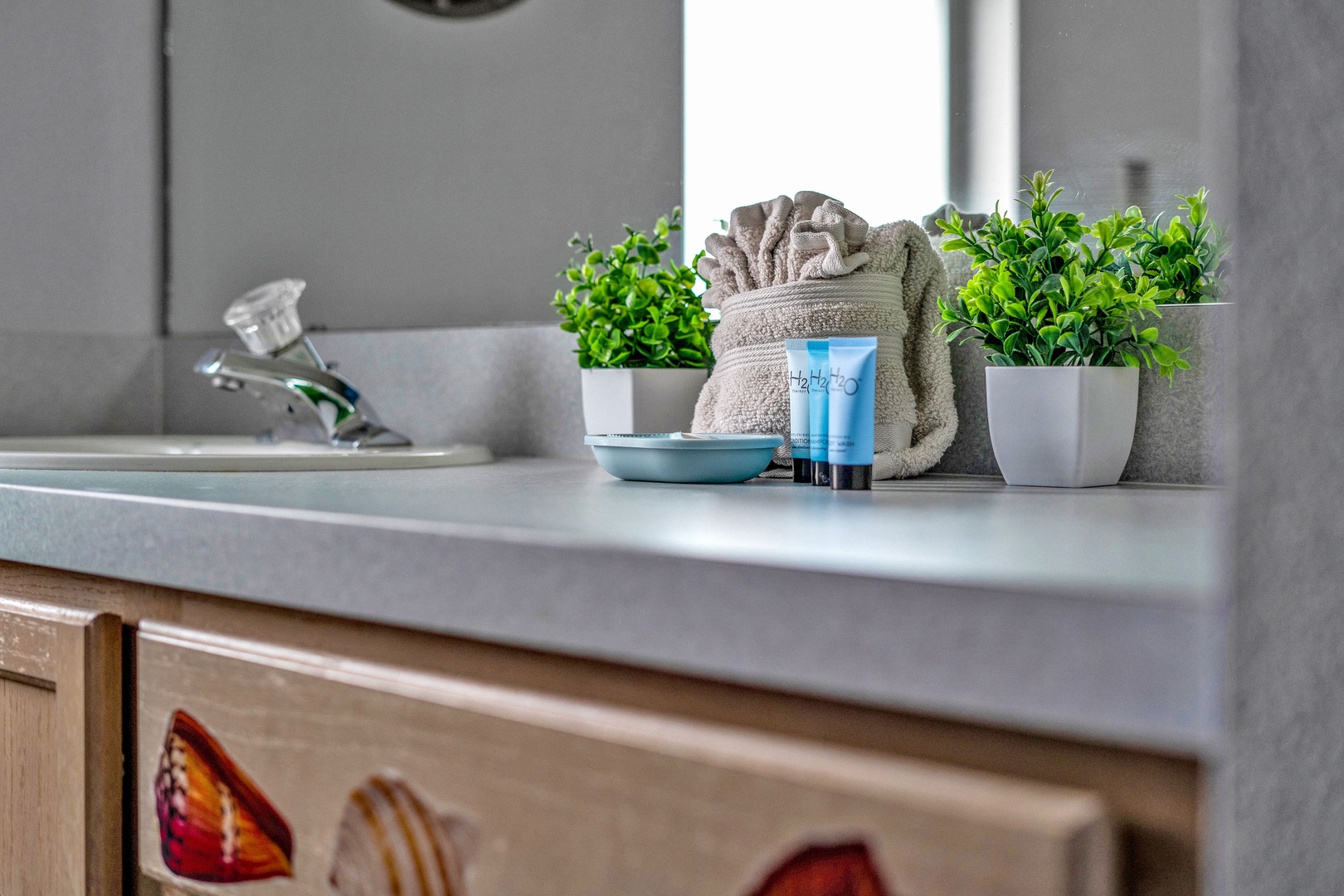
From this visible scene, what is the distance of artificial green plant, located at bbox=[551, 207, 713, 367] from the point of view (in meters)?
0.95

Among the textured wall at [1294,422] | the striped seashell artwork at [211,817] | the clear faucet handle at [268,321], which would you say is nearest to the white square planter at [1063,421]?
the textured wall at [1294,422]

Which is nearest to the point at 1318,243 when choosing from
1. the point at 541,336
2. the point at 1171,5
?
the point at 1171,5

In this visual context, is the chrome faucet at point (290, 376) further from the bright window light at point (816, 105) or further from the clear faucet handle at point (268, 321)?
the bright window light at point (816, 105)

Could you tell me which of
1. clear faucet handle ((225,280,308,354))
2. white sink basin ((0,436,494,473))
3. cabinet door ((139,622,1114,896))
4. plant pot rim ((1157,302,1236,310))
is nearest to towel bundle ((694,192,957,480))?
plant pot rim ((1157,302,1236,310))

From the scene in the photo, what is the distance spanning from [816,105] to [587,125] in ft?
0.88

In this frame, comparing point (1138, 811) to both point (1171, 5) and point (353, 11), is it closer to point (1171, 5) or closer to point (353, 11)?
point (1171, 5)

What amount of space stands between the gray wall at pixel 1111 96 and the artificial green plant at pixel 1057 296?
40 mm

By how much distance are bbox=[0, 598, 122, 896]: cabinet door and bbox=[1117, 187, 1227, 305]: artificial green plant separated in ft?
2.30

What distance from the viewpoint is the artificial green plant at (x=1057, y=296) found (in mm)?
728

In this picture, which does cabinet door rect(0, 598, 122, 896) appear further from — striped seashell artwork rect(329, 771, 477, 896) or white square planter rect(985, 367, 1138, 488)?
white square planter rect(985, 367, 1138, 488)

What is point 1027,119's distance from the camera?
2.75 feet

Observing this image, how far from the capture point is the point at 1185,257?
76cm

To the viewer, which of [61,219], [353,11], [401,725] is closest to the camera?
[401,725]

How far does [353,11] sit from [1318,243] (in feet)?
3.97
